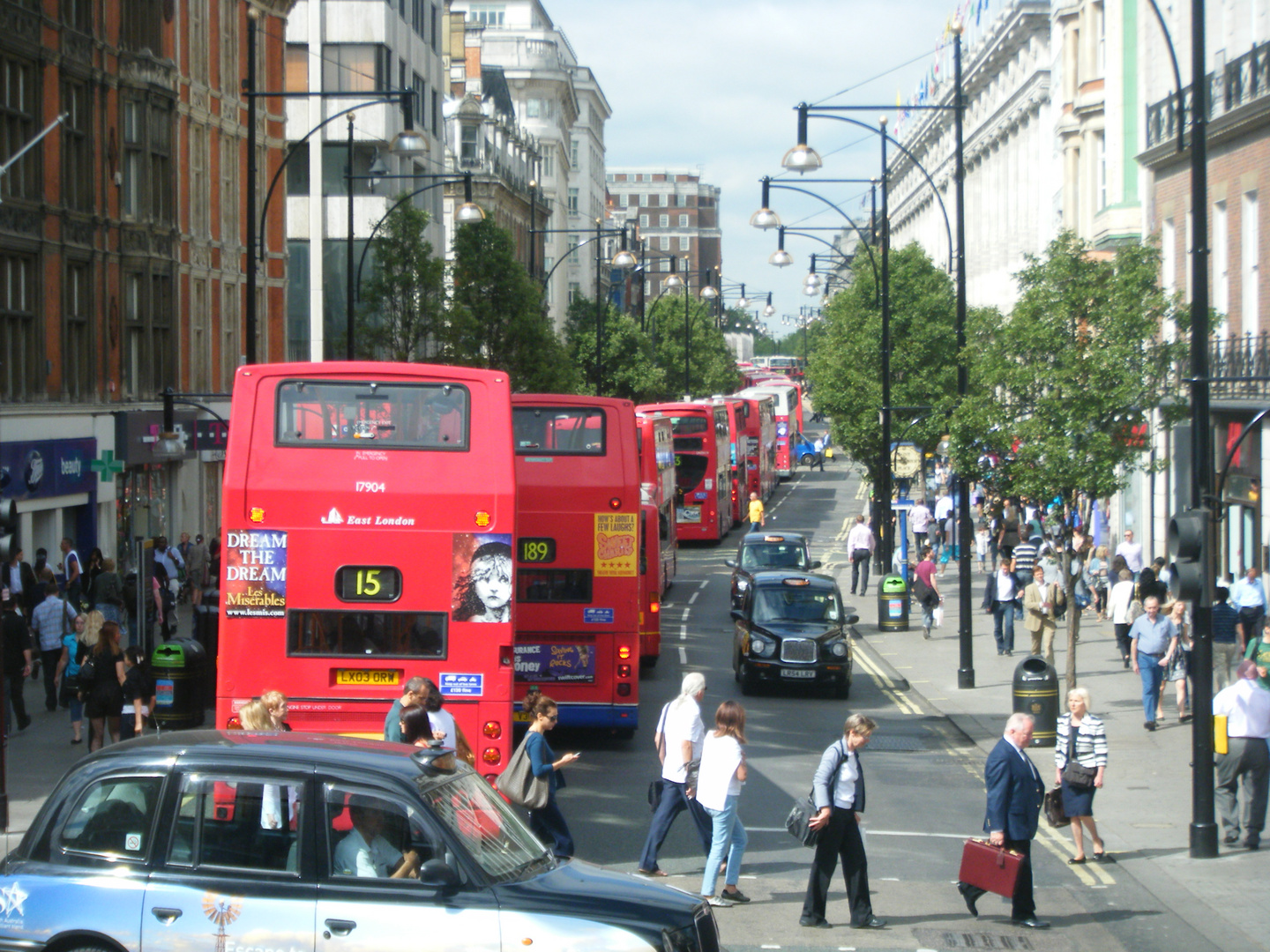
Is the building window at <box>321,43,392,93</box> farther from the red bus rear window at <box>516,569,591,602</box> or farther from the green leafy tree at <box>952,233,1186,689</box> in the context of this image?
the red bus rear window at <box>516,569,591,602</box>

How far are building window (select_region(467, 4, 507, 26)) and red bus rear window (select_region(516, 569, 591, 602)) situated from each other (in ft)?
311

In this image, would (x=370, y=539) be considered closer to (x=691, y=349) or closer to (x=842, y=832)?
(x=842, y=832)

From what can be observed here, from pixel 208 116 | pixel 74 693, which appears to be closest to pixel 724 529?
pixel 208 116

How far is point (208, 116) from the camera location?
39.6 m

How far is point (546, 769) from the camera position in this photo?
1205 centimetres

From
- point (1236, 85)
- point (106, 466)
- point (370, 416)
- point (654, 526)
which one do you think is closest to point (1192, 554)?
point (370, 416)

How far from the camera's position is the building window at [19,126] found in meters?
28.5

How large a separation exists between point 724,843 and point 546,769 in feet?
4.82

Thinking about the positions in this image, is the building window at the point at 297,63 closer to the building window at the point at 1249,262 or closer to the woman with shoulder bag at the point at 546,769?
the building window at the point at 1249,262

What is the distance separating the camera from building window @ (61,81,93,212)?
1228 inches

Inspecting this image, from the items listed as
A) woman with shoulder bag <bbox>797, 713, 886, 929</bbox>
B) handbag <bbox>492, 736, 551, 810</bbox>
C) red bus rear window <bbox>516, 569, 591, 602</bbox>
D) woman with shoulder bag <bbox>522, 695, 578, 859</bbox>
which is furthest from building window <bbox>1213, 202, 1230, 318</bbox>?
handbag <bbox>492, 736, 551, 810</bbox>

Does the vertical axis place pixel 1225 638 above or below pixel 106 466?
below

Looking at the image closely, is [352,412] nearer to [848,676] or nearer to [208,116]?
[848,676]

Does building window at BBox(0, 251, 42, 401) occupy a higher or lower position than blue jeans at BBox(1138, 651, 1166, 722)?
higher
